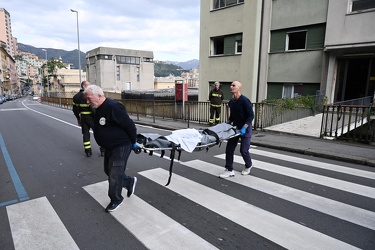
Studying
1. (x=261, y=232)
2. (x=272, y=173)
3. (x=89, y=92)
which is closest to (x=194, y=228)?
(x=261, y=232)

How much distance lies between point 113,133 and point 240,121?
275 centimetres

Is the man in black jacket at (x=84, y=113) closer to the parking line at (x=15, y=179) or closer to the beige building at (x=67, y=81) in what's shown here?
the parking line at (x=15, y=179)

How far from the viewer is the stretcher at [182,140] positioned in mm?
4301

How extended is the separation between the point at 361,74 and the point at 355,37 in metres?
2.23

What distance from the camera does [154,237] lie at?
10.3 feet

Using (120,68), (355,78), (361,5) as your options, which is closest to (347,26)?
(361,5)

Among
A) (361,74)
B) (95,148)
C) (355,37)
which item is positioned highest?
(355,37)

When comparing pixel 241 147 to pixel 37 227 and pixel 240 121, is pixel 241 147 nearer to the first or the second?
pixel 240 121

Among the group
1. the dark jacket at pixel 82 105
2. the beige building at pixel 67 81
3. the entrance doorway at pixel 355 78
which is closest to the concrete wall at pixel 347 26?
the entrance doorway at pixel 355 78

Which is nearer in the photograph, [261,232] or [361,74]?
[261,232]

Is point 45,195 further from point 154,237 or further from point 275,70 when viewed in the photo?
point 275,70

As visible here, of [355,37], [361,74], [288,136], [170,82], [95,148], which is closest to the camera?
[95,148]

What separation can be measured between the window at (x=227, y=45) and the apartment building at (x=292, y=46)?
68 millimetres

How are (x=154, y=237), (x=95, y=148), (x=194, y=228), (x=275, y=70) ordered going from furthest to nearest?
(x=275, y=70) → (x=95, y=148) → (x=194, y=228) → (x=154, y=237)
